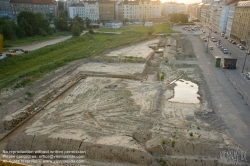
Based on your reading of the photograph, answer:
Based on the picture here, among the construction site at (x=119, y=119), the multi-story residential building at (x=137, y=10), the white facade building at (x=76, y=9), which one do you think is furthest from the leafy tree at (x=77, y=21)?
the construction site at (x=119, y=119)

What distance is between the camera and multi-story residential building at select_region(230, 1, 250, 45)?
4610 centimetres

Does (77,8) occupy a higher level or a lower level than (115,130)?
higher

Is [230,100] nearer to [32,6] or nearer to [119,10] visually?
[32,6]

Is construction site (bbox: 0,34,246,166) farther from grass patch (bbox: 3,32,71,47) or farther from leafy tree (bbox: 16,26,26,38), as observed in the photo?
leafy tree (bbox: 16,26,26,38)

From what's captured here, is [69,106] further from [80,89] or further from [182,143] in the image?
[182,143]

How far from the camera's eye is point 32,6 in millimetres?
92688

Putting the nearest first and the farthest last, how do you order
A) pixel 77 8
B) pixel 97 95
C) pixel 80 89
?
pixel 97 95
pixel 80 89
pixel 77 8

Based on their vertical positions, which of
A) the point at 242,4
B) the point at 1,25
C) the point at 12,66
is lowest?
the point at 12,66

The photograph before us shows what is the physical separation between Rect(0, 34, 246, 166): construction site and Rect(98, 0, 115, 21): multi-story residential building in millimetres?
87884

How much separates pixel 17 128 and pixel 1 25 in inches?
1784

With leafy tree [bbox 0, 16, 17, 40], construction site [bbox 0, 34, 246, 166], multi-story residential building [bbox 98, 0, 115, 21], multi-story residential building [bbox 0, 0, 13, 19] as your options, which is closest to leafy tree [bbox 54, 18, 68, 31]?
leafy tree [bbox 0, 16, 17, 40]

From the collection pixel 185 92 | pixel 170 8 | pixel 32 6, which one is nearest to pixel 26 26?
pixel 32 6

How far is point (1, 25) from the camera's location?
168 ft

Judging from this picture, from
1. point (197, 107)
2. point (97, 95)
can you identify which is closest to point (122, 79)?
point (97, 95)
